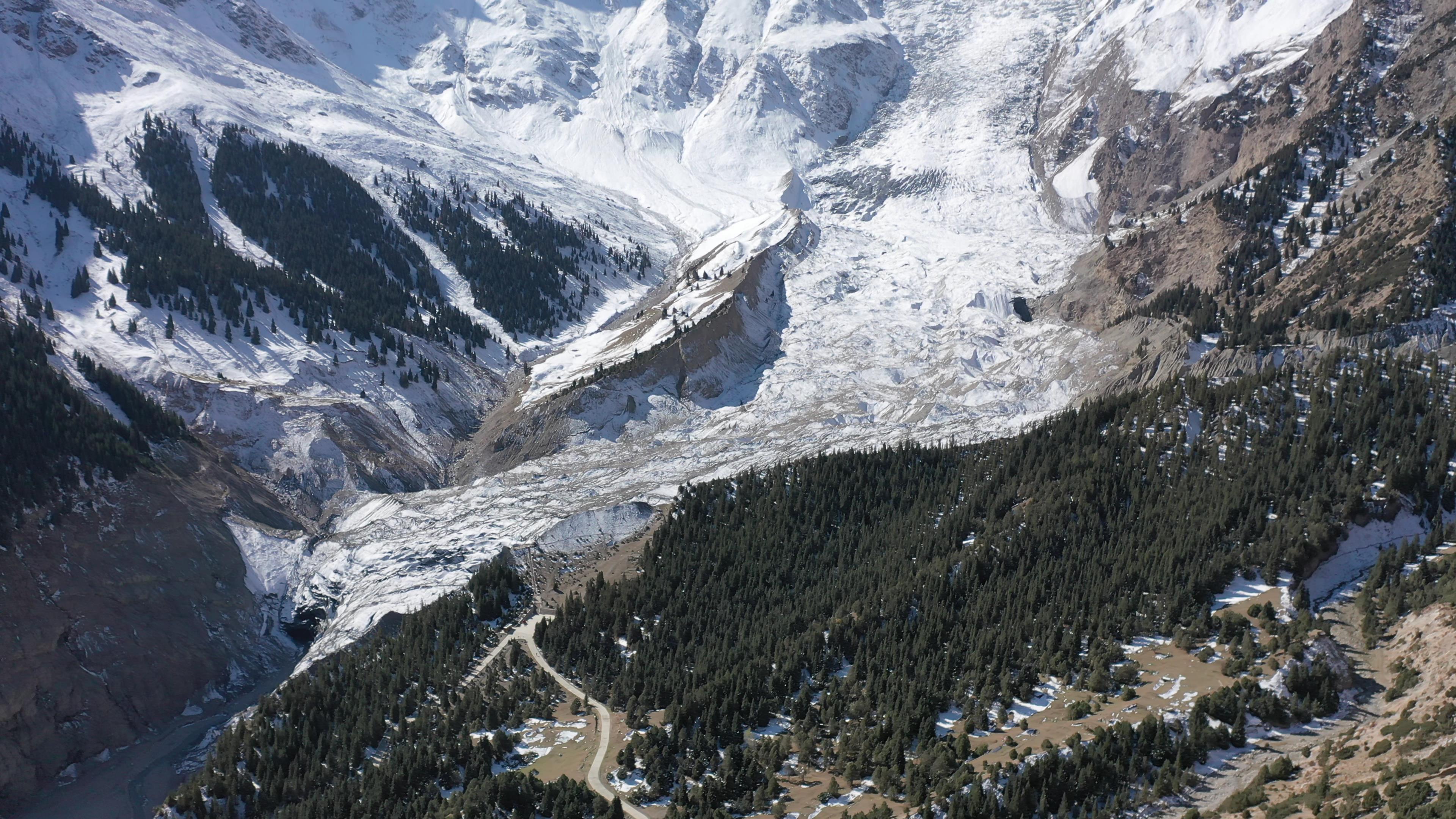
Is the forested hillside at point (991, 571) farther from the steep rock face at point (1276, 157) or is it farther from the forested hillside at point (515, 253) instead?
the forested hillside at point (515, 253)

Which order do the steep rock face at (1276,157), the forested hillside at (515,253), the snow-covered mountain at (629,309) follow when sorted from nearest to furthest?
the steep rock face at (1276,157) → the snow-covered mountain at (629,309) → the forested hillside at (515,253)

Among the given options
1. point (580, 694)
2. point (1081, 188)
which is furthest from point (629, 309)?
point (580, 694)

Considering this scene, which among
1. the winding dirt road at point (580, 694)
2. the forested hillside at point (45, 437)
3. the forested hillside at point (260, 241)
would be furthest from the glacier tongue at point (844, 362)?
the forested hillside at point (260, 241)

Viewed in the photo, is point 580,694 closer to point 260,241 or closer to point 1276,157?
point 260,241

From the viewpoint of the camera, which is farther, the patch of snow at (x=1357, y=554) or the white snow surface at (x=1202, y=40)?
the white snow surface at (x=1202, y=40)

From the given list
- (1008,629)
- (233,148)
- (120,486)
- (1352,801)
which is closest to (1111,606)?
(1008,629)

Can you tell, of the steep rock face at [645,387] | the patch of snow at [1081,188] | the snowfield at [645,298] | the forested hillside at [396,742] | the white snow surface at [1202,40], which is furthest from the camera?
the patch of snow at [1081,188]

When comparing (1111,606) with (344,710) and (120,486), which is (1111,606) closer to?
(344,710)

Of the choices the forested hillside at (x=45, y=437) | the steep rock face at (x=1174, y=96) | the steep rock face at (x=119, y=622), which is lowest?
the steep rock face at (x=119, y=622)
